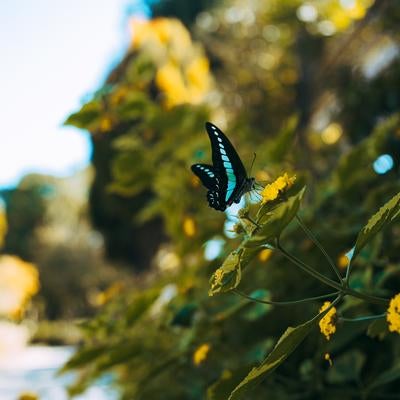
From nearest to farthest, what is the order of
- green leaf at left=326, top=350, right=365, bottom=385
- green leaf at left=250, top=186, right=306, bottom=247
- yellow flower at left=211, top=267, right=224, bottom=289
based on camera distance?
green leaf at left=250, top=186, right=306, bottom=247 < yellow flower at left=211, top=267, right=224, bottom=289 < green leaf at left=326, top=350, right=365, bottom=385

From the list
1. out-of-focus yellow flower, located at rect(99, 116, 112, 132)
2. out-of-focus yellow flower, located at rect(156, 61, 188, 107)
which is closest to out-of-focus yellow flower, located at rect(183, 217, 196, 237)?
out-of-focus yellow flower, located at rect(99, 116, 112, 132)

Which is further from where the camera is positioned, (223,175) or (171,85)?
(171,85)

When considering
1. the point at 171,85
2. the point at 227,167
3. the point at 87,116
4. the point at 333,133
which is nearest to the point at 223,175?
the point at 227,167

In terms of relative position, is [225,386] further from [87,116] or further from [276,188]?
[87,116]

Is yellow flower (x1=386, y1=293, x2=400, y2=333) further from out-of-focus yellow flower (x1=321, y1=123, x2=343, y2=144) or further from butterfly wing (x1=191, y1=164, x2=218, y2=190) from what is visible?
out-of-focus yellow flower (x1=321, y1=123, x2=343, y2=144)

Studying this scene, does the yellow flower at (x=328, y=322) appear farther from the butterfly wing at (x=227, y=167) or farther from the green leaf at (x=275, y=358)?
the butterfly wing at (x=227, y=167)

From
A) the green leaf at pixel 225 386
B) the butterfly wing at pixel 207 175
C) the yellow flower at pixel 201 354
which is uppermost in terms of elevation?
the butterfly wing at pixel 207 175

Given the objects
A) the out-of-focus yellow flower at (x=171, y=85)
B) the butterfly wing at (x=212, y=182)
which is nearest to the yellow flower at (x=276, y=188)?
the butterfly wing at (x=212, y=182)
